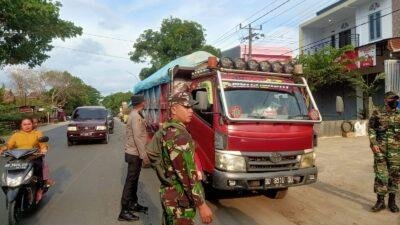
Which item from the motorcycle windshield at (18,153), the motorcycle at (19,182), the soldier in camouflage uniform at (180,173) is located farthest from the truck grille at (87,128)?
the soldier in camouflage uniform at (180,173)

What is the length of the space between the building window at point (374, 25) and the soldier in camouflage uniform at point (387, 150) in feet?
65.5

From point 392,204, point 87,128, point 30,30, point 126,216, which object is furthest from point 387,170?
point 30,30

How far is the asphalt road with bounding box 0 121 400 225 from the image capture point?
21.6ft

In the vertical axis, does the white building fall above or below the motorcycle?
above

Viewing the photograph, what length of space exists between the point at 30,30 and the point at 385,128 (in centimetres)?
2192

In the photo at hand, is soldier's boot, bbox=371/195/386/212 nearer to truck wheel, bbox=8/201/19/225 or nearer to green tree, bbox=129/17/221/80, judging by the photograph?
truck wheel, bbox=8/201/19/225

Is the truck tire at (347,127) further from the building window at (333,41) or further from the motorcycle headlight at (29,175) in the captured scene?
the motorcycle headlight at (29,175)

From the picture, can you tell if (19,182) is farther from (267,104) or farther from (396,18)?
(396,18)

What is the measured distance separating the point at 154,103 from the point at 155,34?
3686cm

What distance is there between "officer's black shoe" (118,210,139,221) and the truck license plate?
A: 6.74ft

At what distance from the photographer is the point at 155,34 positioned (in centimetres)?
4822

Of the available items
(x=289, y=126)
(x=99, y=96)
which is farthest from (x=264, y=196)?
(x=99, y=96)

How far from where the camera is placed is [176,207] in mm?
3633

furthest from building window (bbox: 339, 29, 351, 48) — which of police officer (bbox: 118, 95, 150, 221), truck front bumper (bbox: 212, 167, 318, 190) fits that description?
police officer (bbox: 118, 95, 150, 221)
